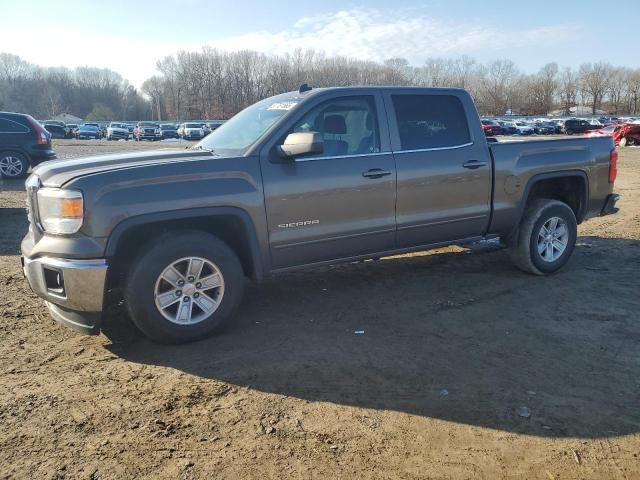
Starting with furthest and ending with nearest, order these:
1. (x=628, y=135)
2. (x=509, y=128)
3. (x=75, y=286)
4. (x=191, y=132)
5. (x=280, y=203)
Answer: (x=509, y=128), (x=191, y=132), (x=628, y=135), (x=280, y=203), (x=75, y=286)

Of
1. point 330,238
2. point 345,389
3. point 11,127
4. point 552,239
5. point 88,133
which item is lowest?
point 345,389

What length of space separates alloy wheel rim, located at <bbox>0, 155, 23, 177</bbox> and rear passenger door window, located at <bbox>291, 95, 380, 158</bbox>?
11.7m

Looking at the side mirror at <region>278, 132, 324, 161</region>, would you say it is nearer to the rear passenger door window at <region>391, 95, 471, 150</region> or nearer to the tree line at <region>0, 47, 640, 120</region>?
the rear passenger door window at <region>391, 95, 471, 150</region>

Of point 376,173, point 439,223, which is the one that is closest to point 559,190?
point 439,223

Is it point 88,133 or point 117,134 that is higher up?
point 88,133

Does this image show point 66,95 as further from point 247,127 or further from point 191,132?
point 247,127

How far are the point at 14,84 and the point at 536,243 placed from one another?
5417 inches

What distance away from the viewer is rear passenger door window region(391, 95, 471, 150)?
16.7 ft

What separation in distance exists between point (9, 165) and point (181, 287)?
11867 millimetres

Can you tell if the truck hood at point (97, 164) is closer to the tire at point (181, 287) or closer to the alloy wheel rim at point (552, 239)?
the tire at point (181, 287)

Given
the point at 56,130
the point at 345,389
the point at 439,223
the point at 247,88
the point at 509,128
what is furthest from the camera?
the point at 247,88

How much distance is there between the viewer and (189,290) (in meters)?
4.11

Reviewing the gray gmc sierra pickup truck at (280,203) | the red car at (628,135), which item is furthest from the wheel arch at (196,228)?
the red car at (628,135)

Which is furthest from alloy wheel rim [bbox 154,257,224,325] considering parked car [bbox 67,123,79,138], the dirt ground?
parked car [bbox 67,123,79,138]
